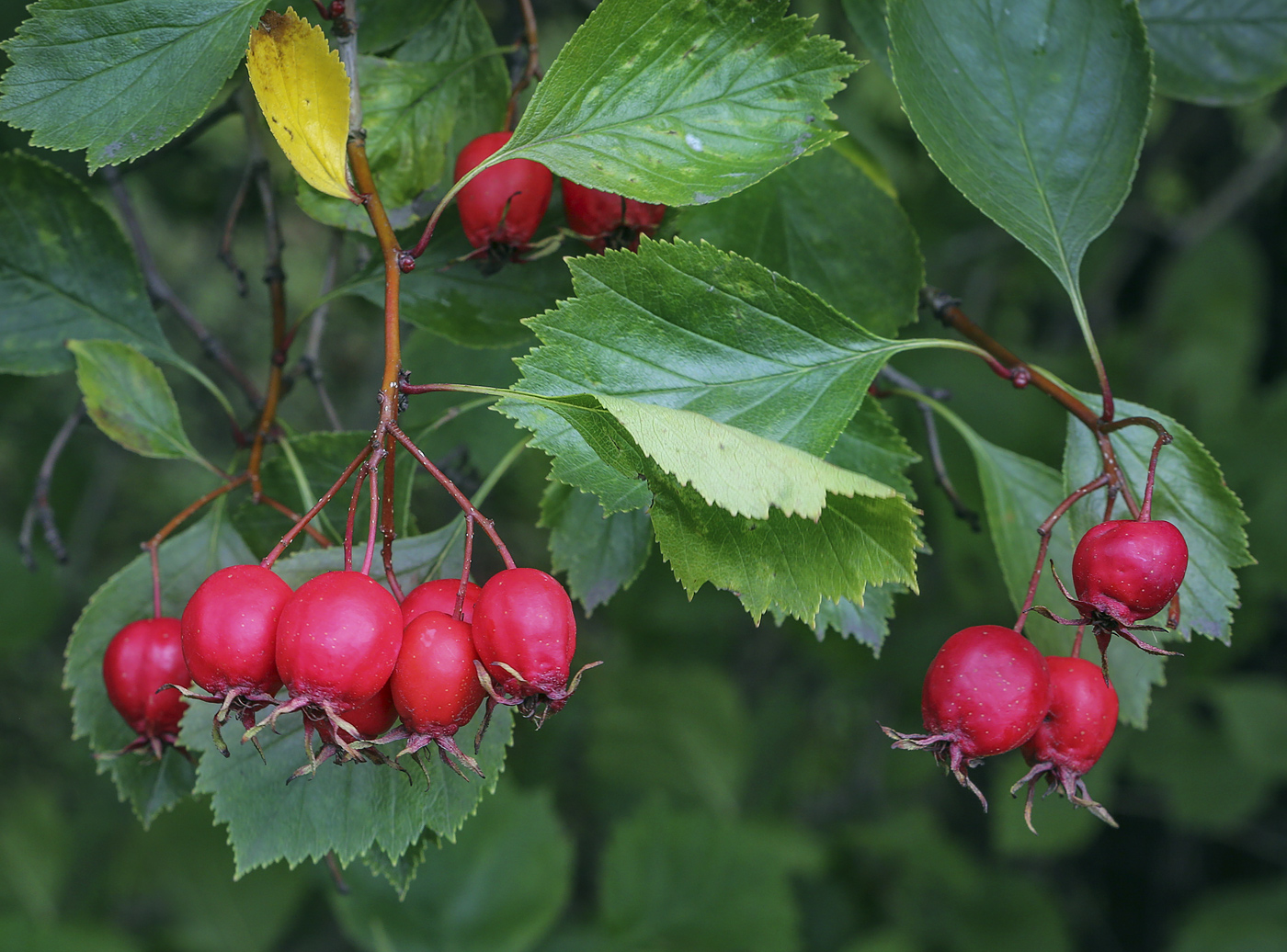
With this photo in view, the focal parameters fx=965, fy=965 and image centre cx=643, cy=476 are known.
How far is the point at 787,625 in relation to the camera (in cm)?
290

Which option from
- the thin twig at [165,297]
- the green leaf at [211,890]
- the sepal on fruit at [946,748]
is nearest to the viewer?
the sepal on fruit at [946,748]

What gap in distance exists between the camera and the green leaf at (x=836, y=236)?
97cm

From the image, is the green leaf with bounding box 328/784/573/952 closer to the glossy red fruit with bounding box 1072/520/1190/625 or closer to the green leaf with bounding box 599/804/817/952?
the green leaf with bounding box 599/804/817/952

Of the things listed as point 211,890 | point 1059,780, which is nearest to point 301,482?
point 1059,780

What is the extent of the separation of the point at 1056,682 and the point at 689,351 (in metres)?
0.37

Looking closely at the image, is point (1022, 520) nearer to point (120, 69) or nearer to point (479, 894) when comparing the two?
point (120, 69)

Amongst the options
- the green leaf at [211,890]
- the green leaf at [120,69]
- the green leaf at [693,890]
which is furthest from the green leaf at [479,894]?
the green leaf at [120,69]

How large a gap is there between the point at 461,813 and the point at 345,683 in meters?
0.20

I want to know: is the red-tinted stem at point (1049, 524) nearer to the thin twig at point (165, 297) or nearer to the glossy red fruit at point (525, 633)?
the glossy red fruit at point (525, 633)

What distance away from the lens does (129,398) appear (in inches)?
37.0

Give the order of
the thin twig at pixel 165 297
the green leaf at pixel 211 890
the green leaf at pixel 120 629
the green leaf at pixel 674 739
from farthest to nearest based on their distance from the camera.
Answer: the green leaf at pixel 674 739 < the green leaf at pixel 211 890 < the thin twig at pixel 165 297 < the green leaf at pixel 120 629

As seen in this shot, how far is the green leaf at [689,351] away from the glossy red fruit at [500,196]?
0.34 ft

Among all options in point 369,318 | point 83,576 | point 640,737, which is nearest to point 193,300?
point 83,576

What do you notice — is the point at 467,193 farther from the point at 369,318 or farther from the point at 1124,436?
the point at 369,318
